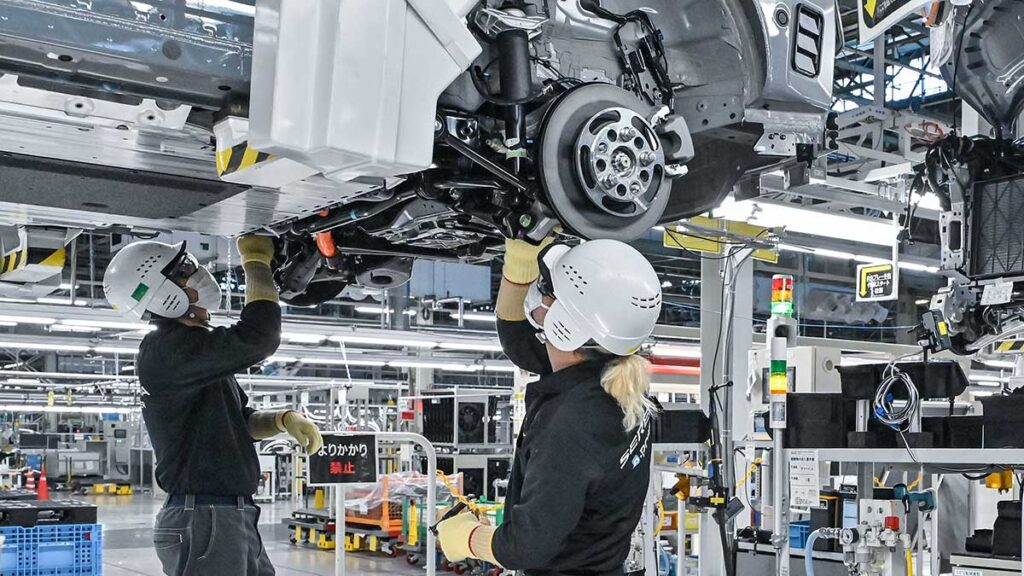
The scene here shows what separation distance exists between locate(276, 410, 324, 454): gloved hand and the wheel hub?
6.04ft

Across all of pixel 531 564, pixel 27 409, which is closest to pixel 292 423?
pixel 531 564

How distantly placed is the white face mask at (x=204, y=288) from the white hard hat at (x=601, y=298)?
5.35 ft

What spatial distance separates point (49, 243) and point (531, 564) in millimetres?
2899

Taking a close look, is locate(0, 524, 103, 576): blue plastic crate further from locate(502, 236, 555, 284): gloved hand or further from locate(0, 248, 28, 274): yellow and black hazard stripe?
locate(502, 236, 555, 284): gloved hand

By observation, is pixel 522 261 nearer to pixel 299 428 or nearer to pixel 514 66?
pixel 514 66

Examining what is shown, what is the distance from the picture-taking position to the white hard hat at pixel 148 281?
3.90m

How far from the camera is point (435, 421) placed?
45.7 ft

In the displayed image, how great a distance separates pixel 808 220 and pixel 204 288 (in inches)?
187

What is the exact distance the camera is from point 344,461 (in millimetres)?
5480

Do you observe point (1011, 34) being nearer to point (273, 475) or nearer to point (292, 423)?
point (292, 423)

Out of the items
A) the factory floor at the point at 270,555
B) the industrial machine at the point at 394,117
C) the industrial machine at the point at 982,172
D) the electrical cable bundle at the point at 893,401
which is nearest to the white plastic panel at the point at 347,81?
the industrial machine at the point at 394,117

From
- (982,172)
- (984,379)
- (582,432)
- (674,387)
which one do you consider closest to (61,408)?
(674,387)

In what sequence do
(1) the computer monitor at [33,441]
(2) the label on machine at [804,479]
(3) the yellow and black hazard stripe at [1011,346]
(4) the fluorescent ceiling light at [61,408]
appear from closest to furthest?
(2) the label on machine at [804,479]
(3) the yellow and black hazard stripe at [1011,346]
(1) the computer monitor at [33,441]
(4) the fluorescent ceiling light at [61,408]

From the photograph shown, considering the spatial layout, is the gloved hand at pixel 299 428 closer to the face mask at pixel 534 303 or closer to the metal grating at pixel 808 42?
the face mask at pixel 534 303
